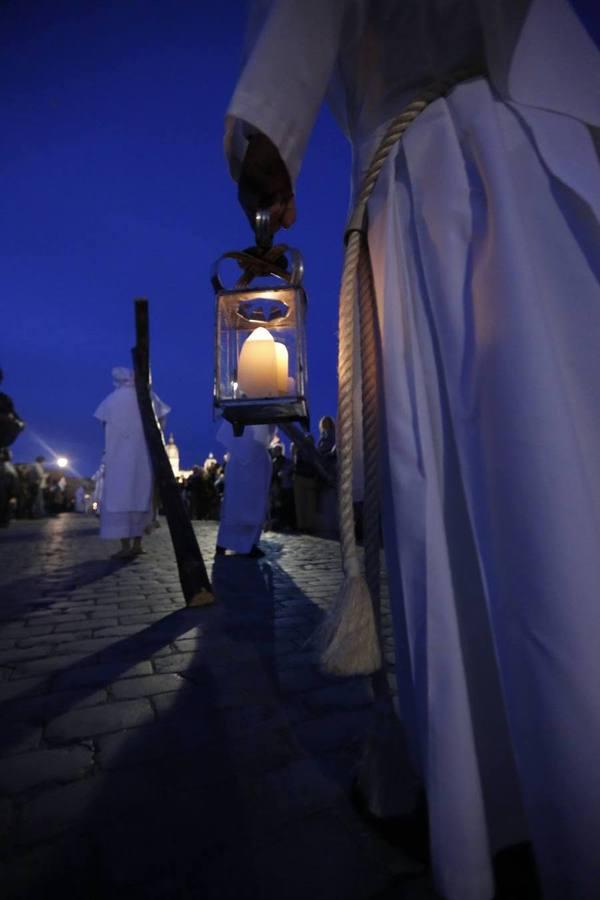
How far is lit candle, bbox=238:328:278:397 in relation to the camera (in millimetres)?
1409

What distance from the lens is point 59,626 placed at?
2660 millimetres

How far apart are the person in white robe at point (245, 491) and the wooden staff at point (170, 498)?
1.05 meters

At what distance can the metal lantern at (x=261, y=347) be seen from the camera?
136 cm

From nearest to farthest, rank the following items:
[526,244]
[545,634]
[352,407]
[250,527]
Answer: [545,634] → [526,244] → [352,407] → [250,527]

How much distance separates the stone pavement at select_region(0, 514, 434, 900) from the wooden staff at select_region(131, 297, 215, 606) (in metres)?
0.36

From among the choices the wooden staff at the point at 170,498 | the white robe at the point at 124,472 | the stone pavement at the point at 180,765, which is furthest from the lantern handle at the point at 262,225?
the white robe at the point at 124,472

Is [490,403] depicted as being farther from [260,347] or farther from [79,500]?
[79,500]

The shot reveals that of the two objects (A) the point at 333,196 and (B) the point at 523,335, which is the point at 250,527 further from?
(A) the point at 333,196

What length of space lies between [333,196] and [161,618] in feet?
360

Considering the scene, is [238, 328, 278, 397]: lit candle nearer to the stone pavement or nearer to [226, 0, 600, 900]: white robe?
[226, 0, 600, 900]: white robe

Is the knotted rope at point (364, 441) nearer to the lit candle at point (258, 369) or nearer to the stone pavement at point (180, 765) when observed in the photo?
the stone pavement at point (180, 765)

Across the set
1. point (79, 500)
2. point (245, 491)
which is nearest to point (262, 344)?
point (245, 491)

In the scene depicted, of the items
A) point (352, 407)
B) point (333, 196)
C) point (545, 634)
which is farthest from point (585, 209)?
point (333, 196)

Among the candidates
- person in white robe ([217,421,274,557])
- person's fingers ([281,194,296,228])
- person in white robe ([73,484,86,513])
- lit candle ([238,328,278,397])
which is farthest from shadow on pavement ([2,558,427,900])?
person in white robe ([73,484,86,513])
